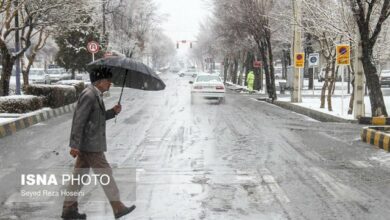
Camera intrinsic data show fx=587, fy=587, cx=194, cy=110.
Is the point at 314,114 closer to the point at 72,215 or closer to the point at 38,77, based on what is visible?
the point at 72,215

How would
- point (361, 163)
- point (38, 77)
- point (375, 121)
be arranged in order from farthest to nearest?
point (38, 77) → point (375, 121) → point (361, 163)

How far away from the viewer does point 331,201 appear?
279 inches

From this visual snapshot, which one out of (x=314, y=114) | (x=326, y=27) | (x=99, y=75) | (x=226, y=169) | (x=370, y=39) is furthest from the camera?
(x=326, y=27)

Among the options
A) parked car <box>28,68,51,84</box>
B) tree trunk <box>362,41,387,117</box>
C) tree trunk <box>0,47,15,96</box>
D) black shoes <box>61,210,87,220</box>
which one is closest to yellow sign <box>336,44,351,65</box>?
tree trunk <box>362,41,387,117</box>

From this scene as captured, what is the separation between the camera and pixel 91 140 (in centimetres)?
585

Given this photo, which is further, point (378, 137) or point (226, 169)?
point (378, 137)

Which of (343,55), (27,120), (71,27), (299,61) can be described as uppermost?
(71,27)

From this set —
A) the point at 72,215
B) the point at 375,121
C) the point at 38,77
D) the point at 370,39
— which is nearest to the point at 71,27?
the point at 370,39

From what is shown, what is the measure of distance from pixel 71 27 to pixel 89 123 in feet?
71.1

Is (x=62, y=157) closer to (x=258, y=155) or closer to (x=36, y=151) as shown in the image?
(x=36, y=151)

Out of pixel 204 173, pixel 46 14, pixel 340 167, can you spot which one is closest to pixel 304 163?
pixel 340 167

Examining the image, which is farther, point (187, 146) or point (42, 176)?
point (187, 146)

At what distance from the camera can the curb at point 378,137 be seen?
12.1 m

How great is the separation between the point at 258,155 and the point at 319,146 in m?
2.12
